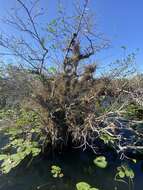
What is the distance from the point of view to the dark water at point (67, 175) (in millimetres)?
4970

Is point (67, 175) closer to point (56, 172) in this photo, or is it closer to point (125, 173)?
point (56, 172)

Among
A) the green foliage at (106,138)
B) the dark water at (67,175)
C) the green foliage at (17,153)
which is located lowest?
the dark water at (67,175)

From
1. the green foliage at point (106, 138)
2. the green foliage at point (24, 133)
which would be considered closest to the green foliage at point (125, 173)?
the green foliage at point (106, 138)

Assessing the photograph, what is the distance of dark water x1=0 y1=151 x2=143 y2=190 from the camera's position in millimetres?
4970

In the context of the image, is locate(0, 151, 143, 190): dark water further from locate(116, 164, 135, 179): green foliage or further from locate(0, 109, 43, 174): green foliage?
locate(0, 109, 43, 174): green foliage

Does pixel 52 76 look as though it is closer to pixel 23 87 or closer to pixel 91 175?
pixel 23 87

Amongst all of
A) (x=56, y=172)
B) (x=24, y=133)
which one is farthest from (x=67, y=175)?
(x=24, y=133)

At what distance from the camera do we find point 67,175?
5.50 m

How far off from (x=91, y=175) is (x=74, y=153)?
4.28 feet

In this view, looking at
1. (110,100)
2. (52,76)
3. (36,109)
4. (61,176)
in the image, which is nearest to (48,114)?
(36,109)

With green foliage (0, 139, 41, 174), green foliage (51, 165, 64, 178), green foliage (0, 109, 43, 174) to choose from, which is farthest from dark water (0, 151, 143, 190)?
green foliage (0, 109, 43, 174)

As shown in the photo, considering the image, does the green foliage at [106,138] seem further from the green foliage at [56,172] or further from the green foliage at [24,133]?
the green foliage at [24,133]

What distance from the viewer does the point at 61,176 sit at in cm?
539

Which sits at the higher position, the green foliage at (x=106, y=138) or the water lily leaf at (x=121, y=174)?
the green foliage at (x=106, y=138)
